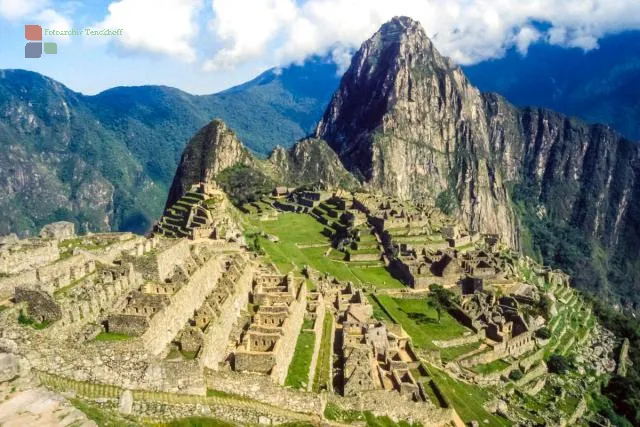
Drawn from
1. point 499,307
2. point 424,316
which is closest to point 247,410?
point 424,316

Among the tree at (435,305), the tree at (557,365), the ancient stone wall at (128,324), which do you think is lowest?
the tree at (557,365)

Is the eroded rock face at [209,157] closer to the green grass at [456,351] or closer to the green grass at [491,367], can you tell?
the green grass at [456,351]

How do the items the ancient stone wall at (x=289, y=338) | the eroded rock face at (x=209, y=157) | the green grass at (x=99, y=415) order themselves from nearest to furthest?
1. the green grass at (x=99, y=415)
2. the ancient stone wall at (x=289, y=338)
3. the eroded rock face at (x=209, y=157)

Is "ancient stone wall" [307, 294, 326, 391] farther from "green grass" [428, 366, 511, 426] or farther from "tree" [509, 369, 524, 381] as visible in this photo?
"tree" [509, 369, 524, 381]

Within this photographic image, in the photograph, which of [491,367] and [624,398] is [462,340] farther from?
[624,398]

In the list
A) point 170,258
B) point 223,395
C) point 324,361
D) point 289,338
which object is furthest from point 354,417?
point 170,258

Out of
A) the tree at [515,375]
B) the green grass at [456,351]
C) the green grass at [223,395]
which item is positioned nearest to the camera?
the green grass at [223,395]

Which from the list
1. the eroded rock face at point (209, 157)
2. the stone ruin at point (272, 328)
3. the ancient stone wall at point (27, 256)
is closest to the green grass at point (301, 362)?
the stone ruin at point (272, 328)

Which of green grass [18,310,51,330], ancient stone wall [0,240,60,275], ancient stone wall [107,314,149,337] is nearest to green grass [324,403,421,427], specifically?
ancient stone wall [107,314,149,337]
